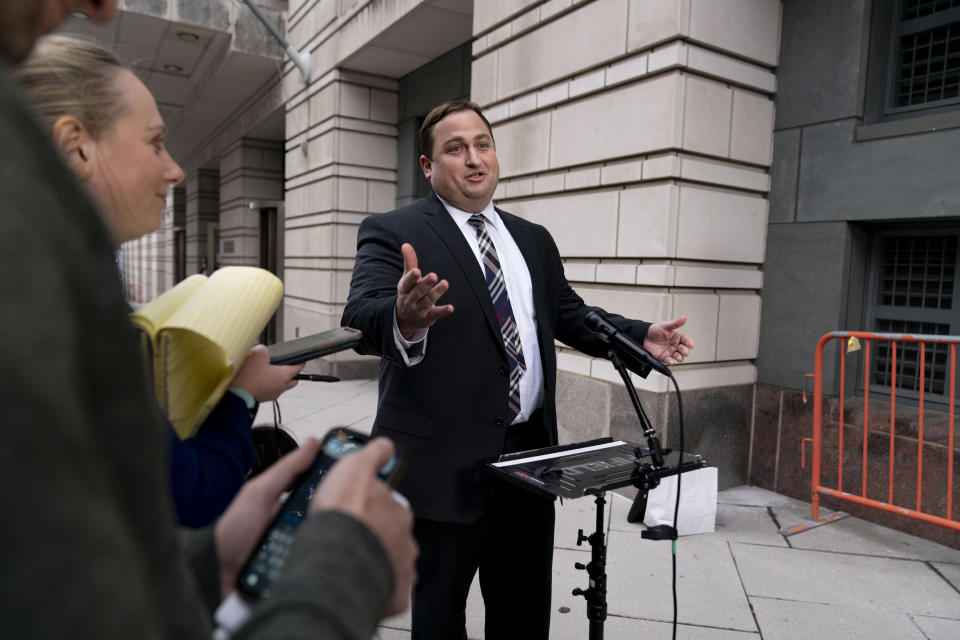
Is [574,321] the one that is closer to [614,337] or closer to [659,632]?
[614,337]

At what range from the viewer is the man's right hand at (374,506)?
25.6 inches

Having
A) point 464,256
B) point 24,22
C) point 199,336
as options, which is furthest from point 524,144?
point 24,22

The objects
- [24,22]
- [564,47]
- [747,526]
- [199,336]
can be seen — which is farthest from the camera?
[564,47]

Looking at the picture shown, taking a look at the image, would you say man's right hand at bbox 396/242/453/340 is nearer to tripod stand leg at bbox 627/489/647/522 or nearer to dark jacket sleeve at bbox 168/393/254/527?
dark jacket sleeve at bbox 168/393/254/527

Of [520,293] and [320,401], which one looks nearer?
[520,293]

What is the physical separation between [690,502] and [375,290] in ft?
9.24

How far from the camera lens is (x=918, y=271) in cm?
448

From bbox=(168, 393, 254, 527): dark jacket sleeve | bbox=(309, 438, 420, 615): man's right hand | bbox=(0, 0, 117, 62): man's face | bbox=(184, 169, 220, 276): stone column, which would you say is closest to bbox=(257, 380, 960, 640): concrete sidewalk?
bbox=(168, 393, 254, 527): dark jacket sleeve

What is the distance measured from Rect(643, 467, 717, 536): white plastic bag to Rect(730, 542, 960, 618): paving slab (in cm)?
28

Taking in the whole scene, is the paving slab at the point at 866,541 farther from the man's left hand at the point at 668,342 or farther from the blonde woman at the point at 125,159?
the blonde woman at the point at 125,159

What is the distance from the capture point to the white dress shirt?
2.38 metres

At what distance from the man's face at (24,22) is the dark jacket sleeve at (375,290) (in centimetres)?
142

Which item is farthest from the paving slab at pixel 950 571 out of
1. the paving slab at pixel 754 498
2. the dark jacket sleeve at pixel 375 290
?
the dark jacket sleeve at pixel 375 290

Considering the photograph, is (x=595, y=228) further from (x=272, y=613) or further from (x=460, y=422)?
(x=272, y=613)
